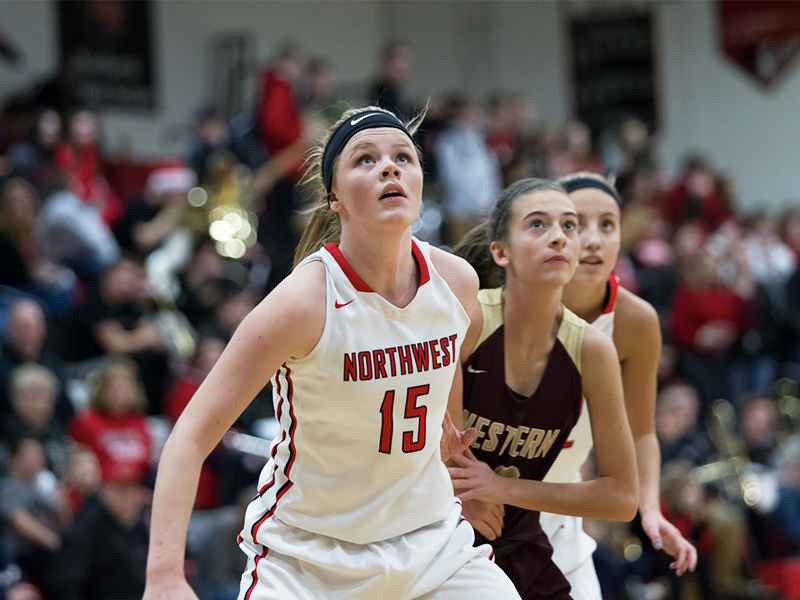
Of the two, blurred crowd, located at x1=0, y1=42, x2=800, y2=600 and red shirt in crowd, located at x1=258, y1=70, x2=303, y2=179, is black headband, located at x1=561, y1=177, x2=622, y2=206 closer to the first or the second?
blurred crowd, located at x1=0, y1=42, x2=800, y2=600

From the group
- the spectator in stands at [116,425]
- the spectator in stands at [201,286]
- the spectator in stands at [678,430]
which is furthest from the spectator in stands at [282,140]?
the spectator in stands at [678,430]

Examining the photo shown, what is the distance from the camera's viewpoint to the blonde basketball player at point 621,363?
3771mm

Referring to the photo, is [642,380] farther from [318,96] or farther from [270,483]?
[318,96]

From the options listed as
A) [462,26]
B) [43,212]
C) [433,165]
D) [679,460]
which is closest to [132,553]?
[43,212]

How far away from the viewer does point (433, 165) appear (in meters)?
12.1

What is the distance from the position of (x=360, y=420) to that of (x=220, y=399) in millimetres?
376

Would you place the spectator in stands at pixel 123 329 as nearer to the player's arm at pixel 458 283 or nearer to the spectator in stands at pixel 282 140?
the spectator in stands at pixel 282 140

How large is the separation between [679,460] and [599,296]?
5570mm

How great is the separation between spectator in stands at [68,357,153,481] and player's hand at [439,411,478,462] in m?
4.09

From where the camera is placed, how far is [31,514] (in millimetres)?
6309

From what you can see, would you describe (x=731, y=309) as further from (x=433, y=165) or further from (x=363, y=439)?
(x=363, y=439)

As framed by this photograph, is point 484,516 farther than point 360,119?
Yes

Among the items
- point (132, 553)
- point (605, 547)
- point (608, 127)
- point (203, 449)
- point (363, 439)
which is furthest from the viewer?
point (608, 127)

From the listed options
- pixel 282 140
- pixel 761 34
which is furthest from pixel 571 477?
pixel 761 34
